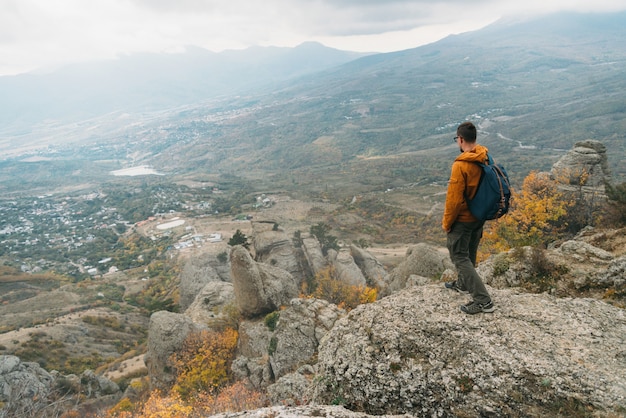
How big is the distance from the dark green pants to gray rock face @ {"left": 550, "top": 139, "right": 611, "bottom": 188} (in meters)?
31.8

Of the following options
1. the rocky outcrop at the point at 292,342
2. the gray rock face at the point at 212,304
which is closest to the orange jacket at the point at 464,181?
the rocky outcrop at the point at 292,342

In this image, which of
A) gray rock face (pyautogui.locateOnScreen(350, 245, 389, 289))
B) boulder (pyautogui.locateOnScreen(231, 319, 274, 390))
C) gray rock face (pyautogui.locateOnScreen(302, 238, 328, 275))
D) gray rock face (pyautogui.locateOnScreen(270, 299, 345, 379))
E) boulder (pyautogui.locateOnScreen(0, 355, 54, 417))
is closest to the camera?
gray rock face (pyautogui.locateOnScreen(270, 299, 345, 379))

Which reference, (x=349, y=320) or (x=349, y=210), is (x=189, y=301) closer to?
(x=349, y=320)

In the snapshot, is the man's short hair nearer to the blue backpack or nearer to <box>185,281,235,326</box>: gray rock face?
the blue backpack

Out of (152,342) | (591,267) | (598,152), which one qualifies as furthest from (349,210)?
Answer: (591,267)

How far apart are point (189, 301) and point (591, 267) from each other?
1792 inches

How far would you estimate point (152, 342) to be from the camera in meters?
25.0

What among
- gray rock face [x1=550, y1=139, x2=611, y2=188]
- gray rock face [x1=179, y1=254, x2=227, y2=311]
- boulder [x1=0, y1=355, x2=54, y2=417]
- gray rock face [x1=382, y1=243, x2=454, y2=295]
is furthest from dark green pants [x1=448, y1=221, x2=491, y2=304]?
gray rock face [x1=179, y1=254, x2=227, y2=311]

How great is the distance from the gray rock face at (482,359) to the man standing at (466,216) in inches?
17.8

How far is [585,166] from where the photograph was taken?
31688mm

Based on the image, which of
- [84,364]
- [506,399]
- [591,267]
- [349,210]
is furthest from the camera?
[349,210]

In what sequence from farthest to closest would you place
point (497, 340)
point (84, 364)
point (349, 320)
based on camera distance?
point (84, 364) < point (349, 320) < point (497, 340)

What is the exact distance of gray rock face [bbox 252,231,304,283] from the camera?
49.2 meters

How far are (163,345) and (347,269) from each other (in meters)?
27.5
